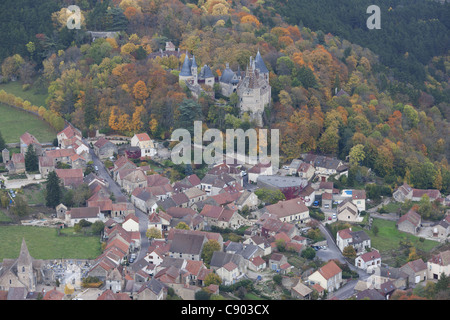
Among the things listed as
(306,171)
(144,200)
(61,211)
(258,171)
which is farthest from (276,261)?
(61,211)

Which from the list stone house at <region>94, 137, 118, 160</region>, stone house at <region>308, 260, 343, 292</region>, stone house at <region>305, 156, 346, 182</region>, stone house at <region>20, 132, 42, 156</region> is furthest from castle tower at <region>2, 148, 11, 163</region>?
stone house at <region>308, 260, 343, 292</region>

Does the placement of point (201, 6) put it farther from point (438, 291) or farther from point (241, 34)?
point (438, 291)

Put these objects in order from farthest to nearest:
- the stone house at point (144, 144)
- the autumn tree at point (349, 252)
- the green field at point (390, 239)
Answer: the stone house at point (144, 144) < the green field at point (390, 239) < the autumn tree at point (349, 252)

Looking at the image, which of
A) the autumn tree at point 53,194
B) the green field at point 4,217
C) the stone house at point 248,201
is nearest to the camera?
the green field at point 4,217

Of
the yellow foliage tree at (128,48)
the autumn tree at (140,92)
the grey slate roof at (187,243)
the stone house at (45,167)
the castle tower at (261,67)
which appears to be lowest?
the grey slate roof at (187,243)

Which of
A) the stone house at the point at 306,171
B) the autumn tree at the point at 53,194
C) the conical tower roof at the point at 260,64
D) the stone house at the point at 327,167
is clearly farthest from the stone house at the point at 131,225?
the conical tower roof at the point at 260,64

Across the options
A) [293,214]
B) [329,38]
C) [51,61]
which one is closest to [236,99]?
[293,214]

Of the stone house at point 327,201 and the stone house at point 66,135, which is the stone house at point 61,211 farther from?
the stone house at point 327,201
